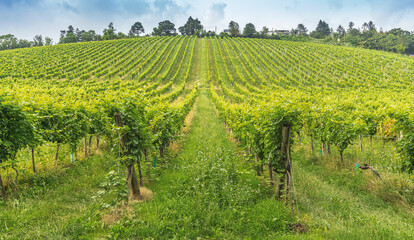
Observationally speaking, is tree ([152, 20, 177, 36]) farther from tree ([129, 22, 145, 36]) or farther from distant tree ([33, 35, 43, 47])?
distant tree ([33, 35, 43, 47])

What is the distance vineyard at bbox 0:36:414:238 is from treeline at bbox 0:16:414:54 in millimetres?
34129

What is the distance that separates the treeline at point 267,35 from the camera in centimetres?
9375

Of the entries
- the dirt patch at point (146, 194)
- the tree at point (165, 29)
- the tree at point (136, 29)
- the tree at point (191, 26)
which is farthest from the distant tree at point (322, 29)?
the dirt patch at point (146, 194)

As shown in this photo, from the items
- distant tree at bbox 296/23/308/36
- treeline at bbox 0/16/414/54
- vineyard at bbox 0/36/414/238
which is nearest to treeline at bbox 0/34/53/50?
treeline at bbox 0/16/414/54

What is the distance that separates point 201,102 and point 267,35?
94.6 meters

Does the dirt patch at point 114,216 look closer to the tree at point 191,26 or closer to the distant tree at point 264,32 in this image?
the distant tree at point 264,32

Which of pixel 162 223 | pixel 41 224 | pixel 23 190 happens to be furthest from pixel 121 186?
pixel 23 190

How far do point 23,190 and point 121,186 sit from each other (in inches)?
130

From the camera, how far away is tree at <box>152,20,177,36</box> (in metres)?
117

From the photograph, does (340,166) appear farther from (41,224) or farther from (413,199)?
(41,224)

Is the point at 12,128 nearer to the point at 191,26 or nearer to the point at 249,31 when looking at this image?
the point at 249,31

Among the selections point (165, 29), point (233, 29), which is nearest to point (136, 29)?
point (165, 29)

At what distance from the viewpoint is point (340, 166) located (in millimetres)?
8102

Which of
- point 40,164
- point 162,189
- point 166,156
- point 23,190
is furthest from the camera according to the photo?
point 166,156
